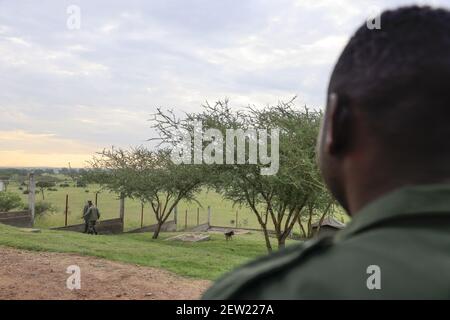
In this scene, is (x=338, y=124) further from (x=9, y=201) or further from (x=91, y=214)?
(x=9, y=201)

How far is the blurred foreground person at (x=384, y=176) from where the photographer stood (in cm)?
77

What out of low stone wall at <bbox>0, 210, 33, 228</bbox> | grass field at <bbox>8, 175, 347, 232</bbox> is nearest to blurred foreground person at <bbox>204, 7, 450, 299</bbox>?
grass field at <bbox>8, 175, 347, 232</bbox>

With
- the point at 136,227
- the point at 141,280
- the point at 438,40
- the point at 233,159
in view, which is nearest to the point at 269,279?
the point at 438,40

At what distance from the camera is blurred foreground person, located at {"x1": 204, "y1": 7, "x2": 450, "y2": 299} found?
2.51 feet

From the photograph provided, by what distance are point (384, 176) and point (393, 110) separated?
0.41ft

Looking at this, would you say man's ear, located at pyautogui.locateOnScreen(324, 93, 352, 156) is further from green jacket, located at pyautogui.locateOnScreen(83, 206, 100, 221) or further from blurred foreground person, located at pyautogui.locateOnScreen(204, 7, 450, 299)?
green jacket, located at pyautogui.locateOnScreen(83, 206, 100, 221)

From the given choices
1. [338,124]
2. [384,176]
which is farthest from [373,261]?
[338,124]

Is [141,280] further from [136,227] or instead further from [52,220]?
[136,227]

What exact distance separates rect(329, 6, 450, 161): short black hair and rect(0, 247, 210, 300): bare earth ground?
690 cm

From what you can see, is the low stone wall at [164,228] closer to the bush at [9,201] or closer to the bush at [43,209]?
the bush at [43,209]

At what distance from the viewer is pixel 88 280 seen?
858cm

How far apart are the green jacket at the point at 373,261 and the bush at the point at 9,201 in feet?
100

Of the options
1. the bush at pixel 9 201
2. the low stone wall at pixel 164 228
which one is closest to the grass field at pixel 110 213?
the low stone wall at pixel 164 228

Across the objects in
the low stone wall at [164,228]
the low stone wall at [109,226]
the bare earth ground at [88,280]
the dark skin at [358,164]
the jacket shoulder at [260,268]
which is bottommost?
the low stone wall at [164,228]
